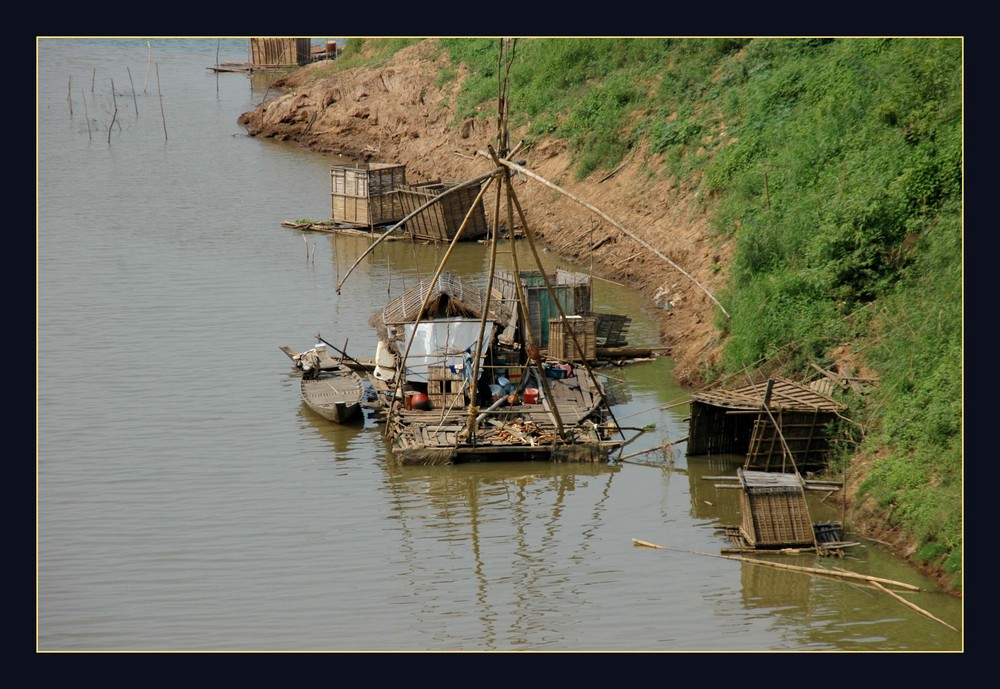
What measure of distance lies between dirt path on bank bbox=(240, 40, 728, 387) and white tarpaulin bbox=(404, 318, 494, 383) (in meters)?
4.03

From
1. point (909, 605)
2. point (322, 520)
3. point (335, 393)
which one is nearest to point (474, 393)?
point (322, 520)

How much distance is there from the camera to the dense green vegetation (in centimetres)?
1675

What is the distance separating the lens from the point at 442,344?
810 inches

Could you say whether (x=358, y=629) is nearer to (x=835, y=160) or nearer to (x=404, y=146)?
(x=835, y=160)

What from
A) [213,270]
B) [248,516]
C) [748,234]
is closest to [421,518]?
[248,516]

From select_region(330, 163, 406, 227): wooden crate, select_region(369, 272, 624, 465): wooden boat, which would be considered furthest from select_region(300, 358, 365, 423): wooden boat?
select_region(330, 163, 406, 227): wooden crate

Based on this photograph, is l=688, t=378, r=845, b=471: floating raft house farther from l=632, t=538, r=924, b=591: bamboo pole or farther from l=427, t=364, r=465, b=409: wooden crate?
l=427, t=364, r=465, b=409: wooden crate

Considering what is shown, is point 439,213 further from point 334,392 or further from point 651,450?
point 651,450

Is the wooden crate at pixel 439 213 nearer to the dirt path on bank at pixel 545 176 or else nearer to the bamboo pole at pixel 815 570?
the dirt path on bank at pixel 545 176

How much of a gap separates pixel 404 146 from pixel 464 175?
4.65m

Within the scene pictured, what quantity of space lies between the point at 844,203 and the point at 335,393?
30.3ft

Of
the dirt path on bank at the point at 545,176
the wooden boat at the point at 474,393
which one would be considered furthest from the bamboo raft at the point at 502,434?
the dirt path on bank at the point at 545,176

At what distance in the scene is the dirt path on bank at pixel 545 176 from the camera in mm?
25688

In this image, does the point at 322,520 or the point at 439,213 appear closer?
the point at 322,520
